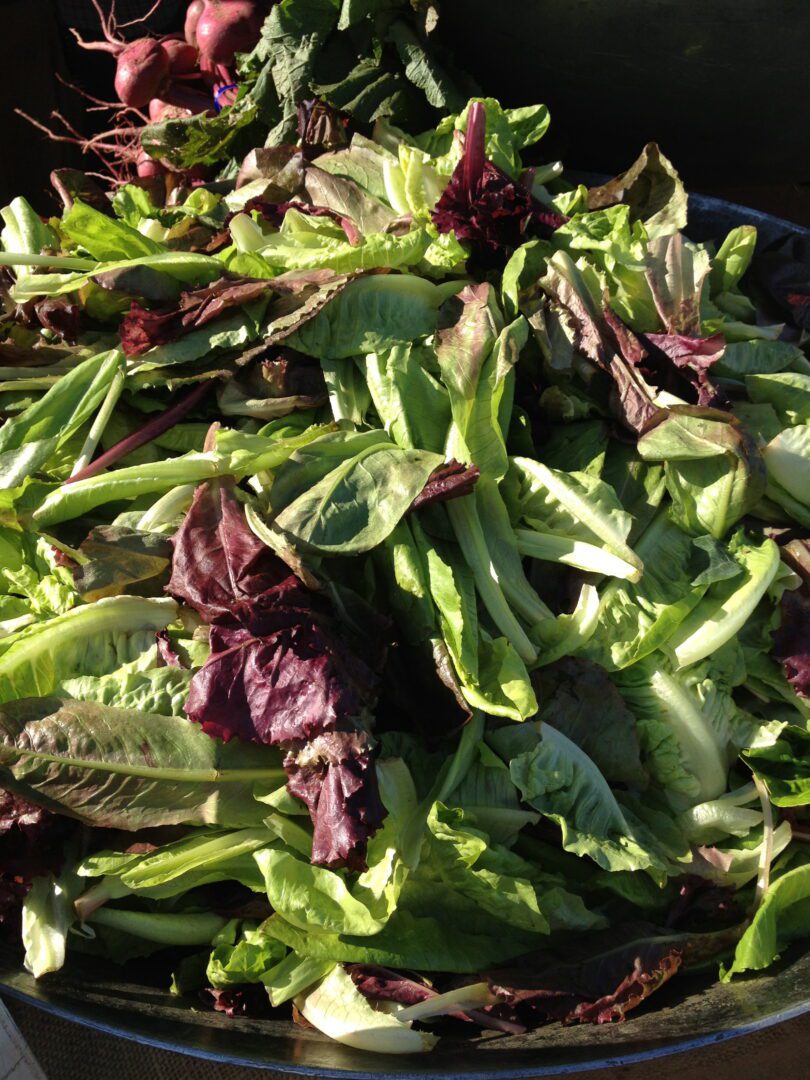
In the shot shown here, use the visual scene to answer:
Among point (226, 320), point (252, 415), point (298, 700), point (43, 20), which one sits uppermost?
point (43, 20)

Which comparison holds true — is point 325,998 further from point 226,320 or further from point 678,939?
point 226,320

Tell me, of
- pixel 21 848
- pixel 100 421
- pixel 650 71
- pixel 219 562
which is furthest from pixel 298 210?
pixel 21 848

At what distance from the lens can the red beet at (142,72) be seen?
3068 millimetres

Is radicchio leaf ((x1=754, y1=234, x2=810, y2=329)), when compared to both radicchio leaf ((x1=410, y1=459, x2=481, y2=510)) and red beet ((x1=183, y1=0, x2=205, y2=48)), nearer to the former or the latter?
radicchio leaf ((x1=410, y1=459, x2=481, y2=510))

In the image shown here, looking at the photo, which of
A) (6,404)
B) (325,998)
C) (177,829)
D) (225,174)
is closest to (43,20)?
(225,174)

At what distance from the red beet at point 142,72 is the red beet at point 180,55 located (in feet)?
0.09

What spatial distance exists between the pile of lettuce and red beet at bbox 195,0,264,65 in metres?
1.20

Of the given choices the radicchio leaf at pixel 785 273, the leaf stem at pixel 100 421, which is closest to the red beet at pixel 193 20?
the leaf stem at pixel 100 421

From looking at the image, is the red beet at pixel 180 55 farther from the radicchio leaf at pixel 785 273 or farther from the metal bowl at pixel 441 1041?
the metal bowl at pixel 441 1041

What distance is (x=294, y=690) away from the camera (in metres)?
1.47

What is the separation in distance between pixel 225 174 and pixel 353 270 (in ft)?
3.06

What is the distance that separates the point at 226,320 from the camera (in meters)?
1.91

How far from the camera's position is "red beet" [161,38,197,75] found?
3.13m

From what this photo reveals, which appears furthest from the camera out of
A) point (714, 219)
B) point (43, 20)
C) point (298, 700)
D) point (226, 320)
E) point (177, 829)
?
point (43, 20)
